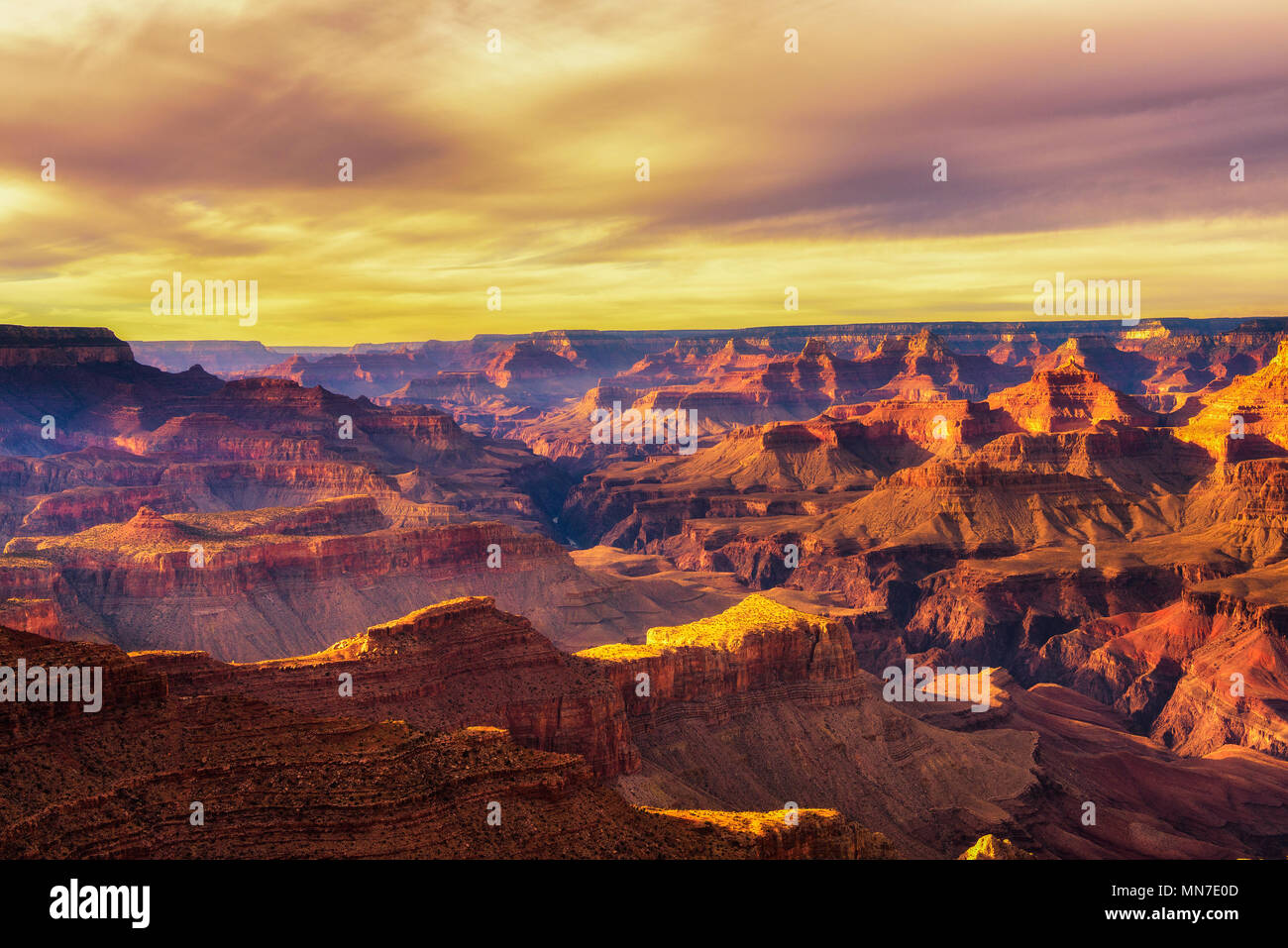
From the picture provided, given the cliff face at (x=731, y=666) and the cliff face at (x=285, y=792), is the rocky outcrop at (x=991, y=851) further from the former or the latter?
the cliff face at (x=731, y=666)

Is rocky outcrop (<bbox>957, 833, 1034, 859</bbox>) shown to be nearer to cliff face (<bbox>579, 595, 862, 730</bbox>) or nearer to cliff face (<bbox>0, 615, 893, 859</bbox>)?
cliff face (<bbox>0, 615, 893, 859</bbox>)

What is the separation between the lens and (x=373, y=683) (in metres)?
64.4

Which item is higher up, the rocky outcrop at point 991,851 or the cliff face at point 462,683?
the cliff face at point 462,683

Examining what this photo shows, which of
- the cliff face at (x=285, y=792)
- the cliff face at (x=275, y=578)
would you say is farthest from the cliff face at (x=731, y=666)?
the cliff face at (x=275, y=578)

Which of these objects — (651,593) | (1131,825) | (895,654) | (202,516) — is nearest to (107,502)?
(202,516)

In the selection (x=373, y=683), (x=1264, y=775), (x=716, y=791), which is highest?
(x=373, y=683)

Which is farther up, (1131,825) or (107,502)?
(107,502)

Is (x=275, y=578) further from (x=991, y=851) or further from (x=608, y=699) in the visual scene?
(x=991, y=851)

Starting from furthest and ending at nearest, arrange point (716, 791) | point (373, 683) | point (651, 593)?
point (651, 593) → point (716, 791) → point (373, 683)

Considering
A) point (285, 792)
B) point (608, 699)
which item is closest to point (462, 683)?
point (608, 699)

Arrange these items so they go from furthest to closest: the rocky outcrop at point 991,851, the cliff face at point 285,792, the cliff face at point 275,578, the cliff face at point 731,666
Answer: the cliff face at point 275,578 < the cliff face at point 731,666 < the rocky outcrop at point 991,851 < the cliff face at point 285,792
